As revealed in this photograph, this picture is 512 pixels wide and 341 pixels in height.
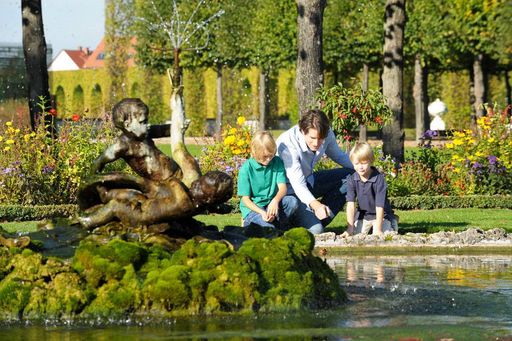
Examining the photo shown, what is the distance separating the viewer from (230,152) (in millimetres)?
17094

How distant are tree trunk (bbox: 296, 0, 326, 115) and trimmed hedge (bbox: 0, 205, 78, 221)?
4518mm

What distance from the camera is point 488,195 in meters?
17.2

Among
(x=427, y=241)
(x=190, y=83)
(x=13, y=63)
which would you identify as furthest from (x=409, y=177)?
(x=190, y=83)

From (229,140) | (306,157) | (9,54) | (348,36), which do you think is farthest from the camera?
(348,36)

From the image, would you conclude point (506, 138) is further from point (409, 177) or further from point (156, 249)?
point (156, 249)

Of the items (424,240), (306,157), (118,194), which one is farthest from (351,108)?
(118,194)

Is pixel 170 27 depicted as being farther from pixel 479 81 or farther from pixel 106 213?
pixel 106 213

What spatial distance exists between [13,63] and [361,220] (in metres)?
24.9

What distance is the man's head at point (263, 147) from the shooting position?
8820 millimetres

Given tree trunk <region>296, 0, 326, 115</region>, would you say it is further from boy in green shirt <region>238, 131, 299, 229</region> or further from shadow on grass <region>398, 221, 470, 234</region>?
boy in green shirt <region>238, 131, 299, 229</region>

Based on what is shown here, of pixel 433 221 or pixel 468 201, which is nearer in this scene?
pixel 433 221

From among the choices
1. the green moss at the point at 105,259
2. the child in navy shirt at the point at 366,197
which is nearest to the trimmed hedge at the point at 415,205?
the child in navy shirt at the point at 366,197

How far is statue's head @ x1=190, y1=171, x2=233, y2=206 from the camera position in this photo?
7.30 metres

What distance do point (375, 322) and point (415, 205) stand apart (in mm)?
9426
